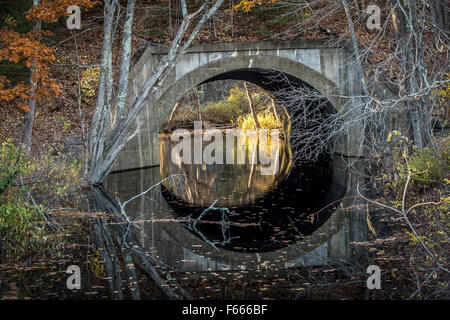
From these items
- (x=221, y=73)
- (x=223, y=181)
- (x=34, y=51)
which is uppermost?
(x=221, y=73)

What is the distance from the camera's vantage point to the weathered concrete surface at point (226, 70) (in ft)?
51.9

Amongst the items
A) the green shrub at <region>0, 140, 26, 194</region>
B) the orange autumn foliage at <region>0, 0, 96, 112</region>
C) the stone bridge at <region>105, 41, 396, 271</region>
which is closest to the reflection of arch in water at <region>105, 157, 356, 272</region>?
the green shrub at <region>0, 140, 26, 194</region>

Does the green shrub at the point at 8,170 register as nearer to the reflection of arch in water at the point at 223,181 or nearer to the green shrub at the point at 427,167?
the reflection of arch in water at the point at 223,181

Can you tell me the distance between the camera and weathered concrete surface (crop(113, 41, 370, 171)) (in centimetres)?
1580

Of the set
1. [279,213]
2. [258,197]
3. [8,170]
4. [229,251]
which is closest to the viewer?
[229,251]

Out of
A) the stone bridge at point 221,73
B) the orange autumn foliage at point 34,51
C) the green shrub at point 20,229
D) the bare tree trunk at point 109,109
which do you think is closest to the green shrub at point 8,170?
the green shrub at point 20,229

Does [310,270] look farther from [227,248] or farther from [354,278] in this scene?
[227,248]

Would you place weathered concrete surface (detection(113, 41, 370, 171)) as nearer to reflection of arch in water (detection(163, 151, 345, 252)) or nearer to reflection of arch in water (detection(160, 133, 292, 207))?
reflection of arch in water (detection(160, 133, 292, 207))

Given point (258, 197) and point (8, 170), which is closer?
point (8, 170)

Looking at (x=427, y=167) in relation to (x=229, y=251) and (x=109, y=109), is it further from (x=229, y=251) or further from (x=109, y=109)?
(x=109, y=109)

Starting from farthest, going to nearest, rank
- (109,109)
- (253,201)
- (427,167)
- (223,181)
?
(223,181), (109,109), (253,201), (427,167)

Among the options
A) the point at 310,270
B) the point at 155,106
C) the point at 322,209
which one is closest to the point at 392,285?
the point at 310,270

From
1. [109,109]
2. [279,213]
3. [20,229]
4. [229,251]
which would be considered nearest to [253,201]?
[279,213]

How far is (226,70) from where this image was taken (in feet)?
53.5
